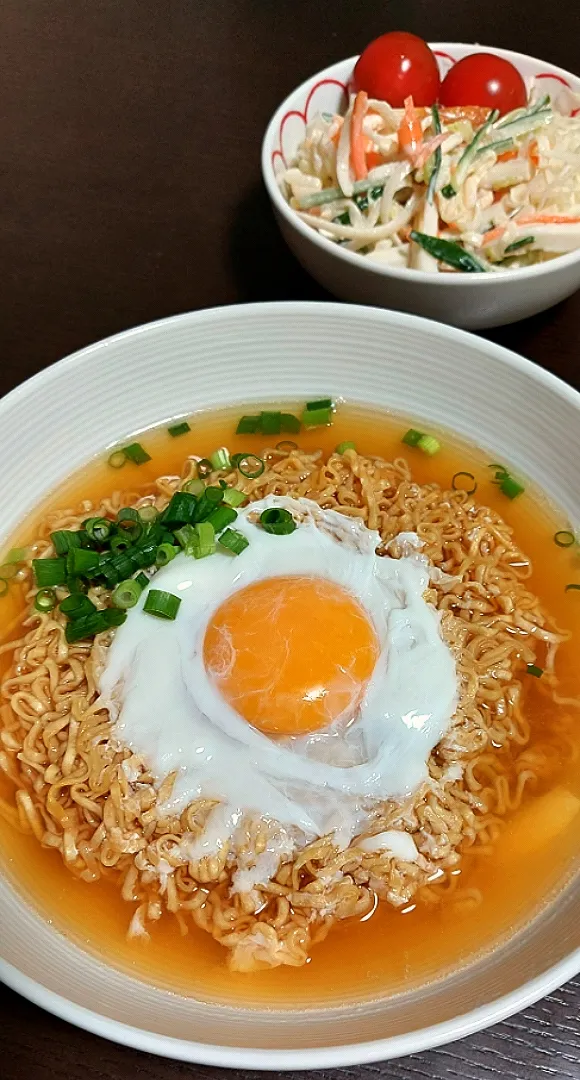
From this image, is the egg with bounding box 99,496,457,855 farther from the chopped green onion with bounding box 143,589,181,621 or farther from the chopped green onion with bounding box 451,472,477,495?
the chopped green onion with bounding box 451,472,477,495

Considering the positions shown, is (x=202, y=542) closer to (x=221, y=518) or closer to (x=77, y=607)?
(x=221, y=518)

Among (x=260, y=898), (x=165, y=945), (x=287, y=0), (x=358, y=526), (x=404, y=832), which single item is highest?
(x=287, y=0)


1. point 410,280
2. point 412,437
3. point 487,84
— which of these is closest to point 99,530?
point 412,437

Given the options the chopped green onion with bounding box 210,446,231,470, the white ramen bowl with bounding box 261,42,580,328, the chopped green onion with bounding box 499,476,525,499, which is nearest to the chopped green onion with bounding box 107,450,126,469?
the chopped green onion with bounding box 210,446,231,470

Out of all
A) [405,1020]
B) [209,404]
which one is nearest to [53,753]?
[405,1020]

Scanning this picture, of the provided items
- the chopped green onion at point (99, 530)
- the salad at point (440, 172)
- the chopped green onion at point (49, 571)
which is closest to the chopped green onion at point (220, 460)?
the chopped green onion at point (99, 530)

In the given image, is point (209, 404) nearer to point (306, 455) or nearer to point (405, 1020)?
point (306, 455)
